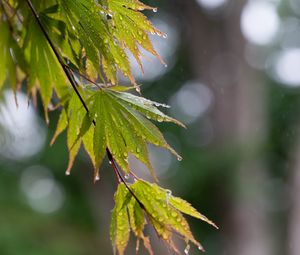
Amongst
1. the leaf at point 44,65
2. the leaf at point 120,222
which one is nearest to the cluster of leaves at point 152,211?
the leaf at point 120,222

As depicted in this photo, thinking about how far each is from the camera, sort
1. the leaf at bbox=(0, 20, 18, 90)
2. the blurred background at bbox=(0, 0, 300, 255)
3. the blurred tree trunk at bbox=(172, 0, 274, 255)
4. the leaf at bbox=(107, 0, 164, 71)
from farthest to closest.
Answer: the blurred background at bbox=(0, 0, 300, 255)
the blurred tree trunk at bbox=(172, 0, 274, 255)
the leaf at bbox=(0, 20, 18, 90)
the leaf at bbox=(107, 0, 164, 71)

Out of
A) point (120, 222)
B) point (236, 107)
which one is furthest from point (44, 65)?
point (236, 107)

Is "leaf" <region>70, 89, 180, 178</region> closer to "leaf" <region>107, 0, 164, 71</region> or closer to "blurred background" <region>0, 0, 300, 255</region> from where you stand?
"leaf" <region>107, 0, 164, 71</region>

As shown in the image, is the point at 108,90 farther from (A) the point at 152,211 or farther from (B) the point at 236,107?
(B) the point at 236,107

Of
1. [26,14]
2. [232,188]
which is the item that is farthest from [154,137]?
[232,188]

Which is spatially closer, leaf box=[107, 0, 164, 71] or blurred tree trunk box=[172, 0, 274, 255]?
leaf box=[107, 0, 164, 71]

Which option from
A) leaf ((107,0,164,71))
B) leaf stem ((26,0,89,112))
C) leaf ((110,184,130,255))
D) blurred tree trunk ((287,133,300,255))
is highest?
leaf ((107,0,164,71))

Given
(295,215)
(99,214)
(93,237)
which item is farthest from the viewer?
(93,237)

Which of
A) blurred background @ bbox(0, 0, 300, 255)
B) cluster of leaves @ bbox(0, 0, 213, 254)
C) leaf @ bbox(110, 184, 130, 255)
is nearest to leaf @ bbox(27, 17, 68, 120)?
cluster of leaves @ bbox(0, 0, 213, 254)

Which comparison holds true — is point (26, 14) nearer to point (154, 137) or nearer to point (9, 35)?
point (9, 35)
